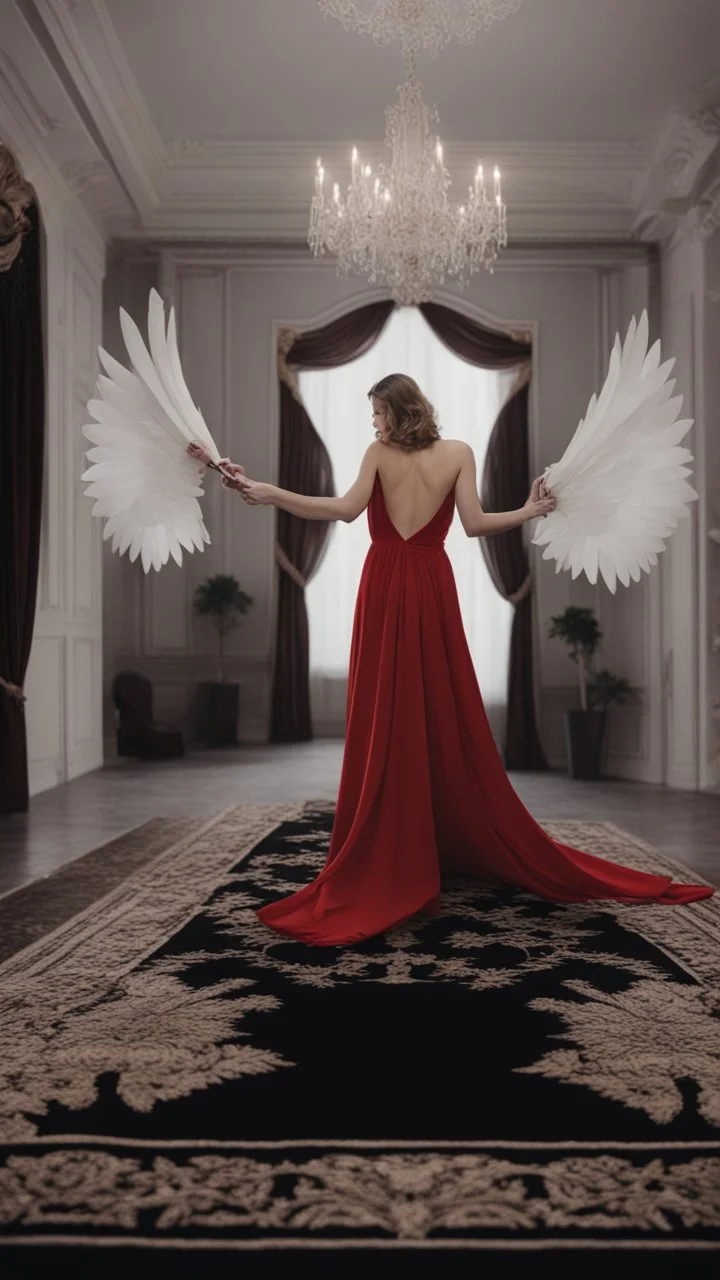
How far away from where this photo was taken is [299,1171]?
150 centimetres

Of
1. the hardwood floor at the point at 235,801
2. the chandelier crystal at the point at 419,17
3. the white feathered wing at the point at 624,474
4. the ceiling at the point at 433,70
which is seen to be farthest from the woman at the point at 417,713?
the ceiling at the point at 433,70

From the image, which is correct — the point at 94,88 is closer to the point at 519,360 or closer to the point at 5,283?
the point at 5,283

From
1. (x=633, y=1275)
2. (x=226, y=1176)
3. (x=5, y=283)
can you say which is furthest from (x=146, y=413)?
(x=5, y=283)

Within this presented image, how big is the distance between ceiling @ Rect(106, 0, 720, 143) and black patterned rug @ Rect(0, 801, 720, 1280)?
15.8 feet

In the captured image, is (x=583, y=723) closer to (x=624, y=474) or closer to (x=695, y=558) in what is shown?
(x=695, y=558)

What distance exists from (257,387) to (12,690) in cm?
398

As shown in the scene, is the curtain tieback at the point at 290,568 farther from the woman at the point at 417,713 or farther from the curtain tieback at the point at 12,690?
the woman at the point at 417,713

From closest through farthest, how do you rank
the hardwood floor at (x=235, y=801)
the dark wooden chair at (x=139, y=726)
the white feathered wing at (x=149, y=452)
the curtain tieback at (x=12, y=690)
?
the white feathered wing at (x=149, y=452), the hardwood floor at (x=235, y=801), the curtain tieback at (x=12, y=690), the dark wooden chair at (x=139, y=726)

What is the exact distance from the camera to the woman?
2.97 m

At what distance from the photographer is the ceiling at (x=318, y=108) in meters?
5.47

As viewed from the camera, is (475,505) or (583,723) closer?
(475,505)

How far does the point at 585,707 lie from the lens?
7254 millimetres

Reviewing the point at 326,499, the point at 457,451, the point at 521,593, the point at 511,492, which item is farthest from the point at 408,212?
the point at 326,499

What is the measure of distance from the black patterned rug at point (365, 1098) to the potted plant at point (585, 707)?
4.16m
